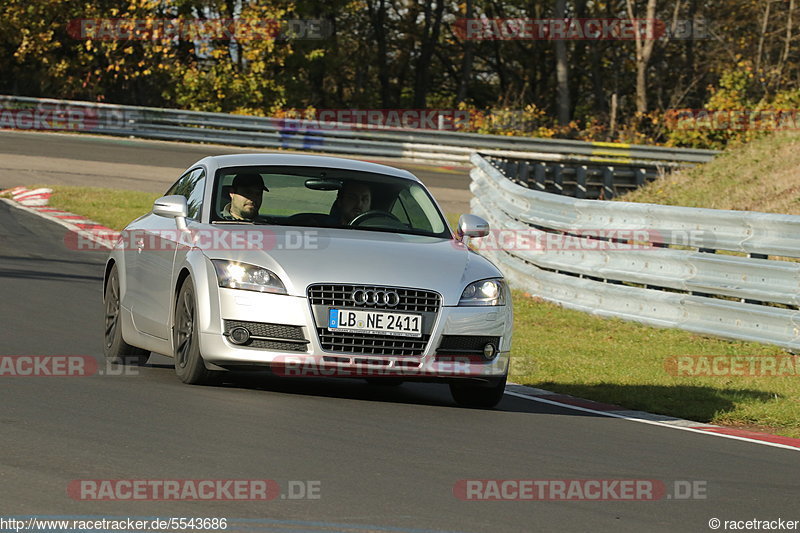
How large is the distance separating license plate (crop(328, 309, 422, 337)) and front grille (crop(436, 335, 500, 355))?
0.21 m

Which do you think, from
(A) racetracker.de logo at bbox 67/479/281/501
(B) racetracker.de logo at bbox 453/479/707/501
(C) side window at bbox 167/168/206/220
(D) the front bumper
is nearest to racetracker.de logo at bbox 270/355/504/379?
(D) the front bumper

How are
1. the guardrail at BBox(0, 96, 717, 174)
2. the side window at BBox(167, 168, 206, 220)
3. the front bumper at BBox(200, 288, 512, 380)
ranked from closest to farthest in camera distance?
the front bumper at BBox(200, 288, 512, 380)
the side window at BBox(167, 168, 206, 220)
the guardrail at BBox(0, 96, 717, 174)

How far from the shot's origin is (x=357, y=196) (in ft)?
32.0

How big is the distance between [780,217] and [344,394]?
4886 mm

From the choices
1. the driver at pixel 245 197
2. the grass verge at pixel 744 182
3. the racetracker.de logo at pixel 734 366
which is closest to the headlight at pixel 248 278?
the driver at pixel 245 197

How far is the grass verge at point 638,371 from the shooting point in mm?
9836

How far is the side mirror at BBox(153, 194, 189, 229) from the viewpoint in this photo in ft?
30.7

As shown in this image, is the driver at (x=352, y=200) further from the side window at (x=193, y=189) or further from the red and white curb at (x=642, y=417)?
the red and white curb at (x=642, y=417)

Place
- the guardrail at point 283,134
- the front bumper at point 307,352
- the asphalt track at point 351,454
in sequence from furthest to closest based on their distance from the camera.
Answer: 1. the guardrail at point 283,134
2. the front bumper at point 307,352
3. the asphalt track at point 351,454

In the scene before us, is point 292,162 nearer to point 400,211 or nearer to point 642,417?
point 400,211

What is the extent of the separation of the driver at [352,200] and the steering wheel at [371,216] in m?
0.02

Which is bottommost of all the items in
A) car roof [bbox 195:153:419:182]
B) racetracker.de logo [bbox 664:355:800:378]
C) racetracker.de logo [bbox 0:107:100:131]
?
racetracker.de logo [bbox 0:107:100:131]

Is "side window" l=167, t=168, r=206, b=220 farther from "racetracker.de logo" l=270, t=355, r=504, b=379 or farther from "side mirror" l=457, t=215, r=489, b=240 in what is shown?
"side mirror" l=457, t=215, r=489, b=240

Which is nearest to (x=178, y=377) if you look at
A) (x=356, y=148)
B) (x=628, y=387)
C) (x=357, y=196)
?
(x=357, y=196)
